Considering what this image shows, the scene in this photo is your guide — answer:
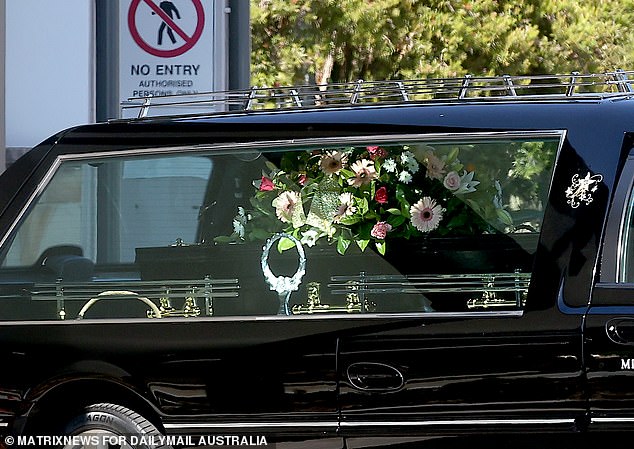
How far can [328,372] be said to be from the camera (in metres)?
4.51

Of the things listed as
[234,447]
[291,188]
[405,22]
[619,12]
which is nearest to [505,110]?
[291,188]

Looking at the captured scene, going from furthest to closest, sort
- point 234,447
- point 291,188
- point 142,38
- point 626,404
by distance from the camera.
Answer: point 142,38
point 291,188
point 234,447
point 626,404

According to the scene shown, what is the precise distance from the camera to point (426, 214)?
189 inches

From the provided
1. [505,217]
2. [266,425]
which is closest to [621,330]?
[505,217]

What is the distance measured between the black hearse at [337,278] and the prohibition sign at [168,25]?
5.79 metres

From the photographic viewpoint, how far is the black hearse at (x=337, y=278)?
4.41 m

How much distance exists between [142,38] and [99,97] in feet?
2.75

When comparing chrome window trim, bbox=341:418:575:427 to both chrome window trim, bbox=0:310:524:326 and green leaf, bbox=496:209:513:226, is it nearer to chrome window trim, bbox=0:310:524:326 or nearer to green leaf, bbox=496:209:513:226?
chrome window trim, bbox=0:310:524:326

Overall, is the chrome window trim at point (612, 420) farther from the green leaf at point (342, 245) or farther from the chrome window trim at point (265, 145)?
the green leaf at point (342, 245)

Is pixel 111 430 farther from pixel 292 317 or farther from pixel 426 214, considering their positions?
pixel 426 214

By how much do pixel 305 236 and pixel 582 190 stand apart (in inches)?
38.7

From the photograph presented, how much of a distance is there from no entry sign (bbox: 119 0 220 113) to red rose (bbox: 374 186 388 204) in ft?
19.4

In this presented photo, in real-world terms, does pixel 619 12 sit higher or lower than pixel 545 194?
higher

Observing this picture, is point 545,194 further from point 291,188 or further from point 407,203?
point 291,188
